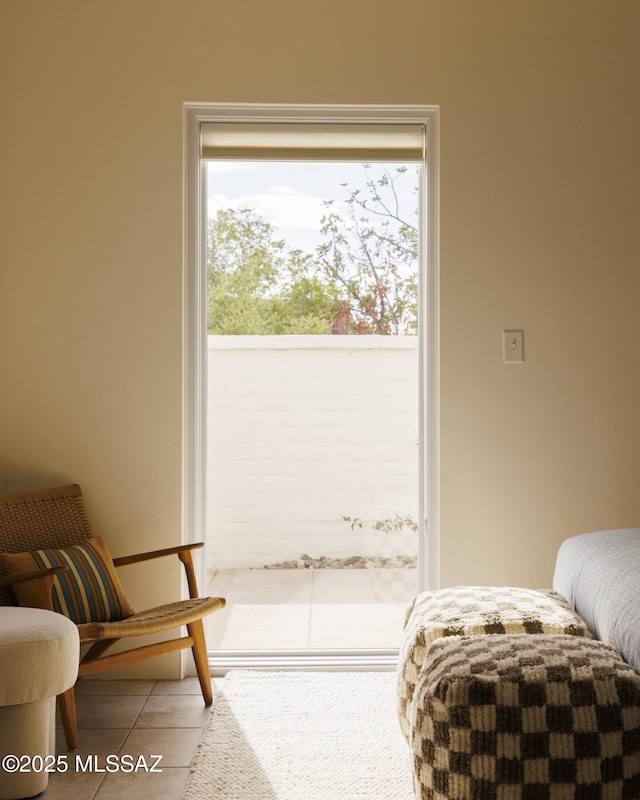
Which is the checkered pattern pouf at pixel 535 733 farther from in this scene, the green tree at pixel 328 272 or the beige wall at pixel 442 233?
the green tree at pixel 328 272

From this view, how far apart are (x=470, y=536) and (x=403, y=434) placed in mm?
513

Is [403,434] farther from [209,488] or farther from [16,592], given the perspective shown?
[16,592]

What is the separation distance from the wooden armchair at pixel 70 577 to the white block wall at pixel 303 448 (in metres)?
0.39

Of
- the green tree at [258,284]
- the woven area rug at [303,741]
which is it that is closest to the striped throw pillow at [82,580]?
Answer: the woven area rug at [303,741]

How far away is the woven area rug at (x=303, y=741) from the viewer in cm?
235

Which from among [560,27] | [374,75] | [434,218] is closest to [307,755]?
[434,218]

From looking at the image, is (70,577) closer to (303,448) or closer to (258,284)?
(303,448)

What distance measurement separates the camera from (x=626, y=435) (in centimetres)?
338

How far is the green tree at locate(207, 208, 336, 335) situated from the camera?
137 inches

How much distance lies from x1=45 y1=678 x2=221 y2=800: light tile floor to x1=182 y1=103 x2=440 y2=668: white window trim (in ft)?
1.71

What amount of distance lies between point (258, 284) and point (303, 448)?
74cm

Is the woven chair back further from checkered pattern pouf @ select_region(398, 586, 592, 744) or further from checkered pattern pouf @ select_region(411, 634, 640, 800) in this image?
checkered pattern pouf @ select_region(411, 634, 640, 800)

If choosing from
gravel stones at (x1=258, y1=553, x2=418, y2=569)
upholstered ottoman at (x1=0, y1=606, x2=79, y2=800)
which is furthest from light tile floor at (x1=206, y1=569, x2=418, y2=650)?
upholstered ottoman at (x1=0, y1=606, x2=79, y2=800)

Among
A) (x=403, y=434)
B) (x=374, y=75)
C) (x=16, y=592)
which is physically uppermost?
(x=374, y=75)
